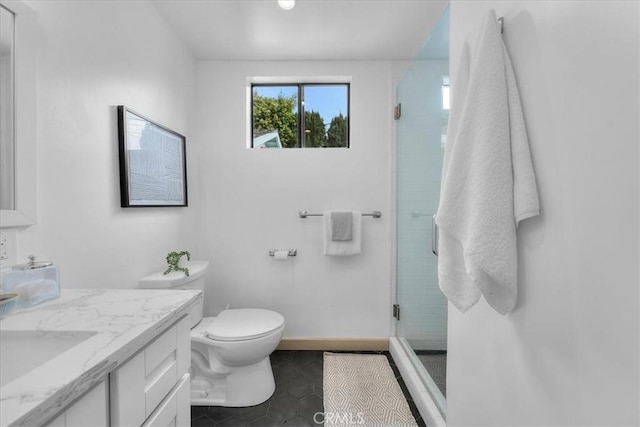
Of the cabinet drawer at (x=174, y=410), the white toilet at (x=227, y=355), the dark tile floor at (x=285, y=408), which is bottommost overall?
the dark tile floor at (x=285, y=408)

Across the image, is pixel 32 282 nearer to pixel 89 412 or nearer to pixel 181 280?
pixel 89 412

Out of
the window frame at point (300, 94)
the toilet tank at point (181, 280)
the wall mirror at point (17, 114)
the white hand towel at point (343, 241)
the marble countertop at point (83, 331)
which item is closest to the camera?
the marble countertop at point (83, 331)

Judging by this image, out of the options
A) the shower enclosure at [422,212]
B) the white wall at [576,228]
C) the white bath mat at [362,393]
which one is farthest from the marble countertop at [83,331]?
the shower enclosure at [422,212]

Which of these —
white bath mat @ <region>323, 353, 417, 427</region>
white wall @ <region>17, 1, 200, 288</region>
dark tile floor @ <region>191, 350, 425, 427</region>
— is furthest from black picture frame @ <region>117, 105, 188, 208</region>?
white bath mat @ <region>323, 353, 417, 427</region>

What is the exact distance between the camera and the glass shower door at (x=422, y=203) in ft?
4.57

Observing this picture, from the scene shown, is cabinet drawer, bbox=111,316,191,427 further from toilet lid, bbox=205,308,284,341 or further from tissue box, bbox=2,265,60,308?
toilet lid, bbox=205,308,284,341

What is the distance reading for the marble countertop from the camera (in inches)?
15.6

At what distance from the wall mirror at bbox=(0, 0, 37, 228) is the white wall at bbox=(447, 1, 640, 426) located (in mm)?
1411

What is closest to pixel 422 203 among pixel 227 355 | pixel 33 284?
pixel 227 355

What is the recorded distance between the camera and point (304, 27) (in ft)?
5.44

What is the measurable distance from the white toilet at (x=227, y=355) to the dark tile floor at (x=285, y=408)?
45mm

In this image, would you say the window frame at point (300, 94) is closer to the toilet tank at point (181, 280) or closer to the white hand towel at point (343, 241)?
the white hand towel at point (343, 241)

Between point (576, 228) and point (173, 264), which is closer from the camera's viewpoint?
point (576, 228)

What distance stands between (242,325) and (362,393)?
0.80 meters
